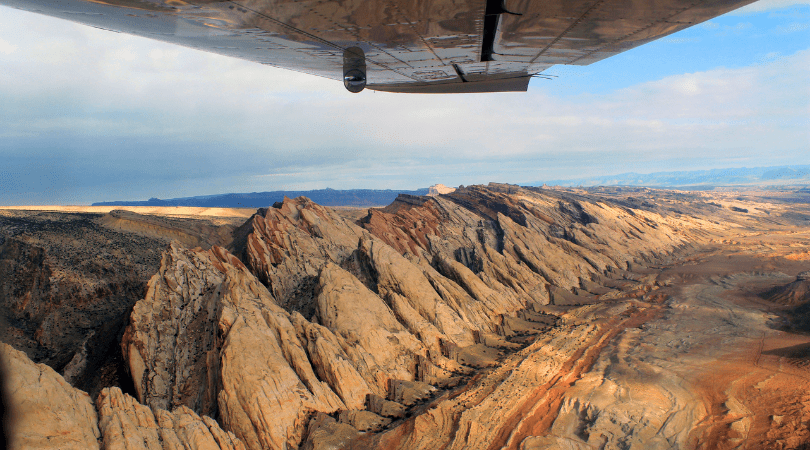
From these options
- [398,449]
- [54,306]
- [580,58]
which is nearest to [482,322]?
[398,449]

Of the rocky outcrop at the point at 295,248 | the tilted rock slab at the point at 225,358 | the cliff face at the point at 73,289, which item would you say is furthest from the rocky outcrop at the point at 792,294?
the cliff face at the point at 73,289

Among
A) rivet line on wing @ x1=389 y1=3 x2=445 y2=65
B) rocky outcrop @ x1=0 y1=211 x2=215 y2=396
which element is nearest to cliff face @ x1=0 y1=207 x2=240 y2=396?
rocky outcrop @ x1=0 y1=211 x2=215 y2=396

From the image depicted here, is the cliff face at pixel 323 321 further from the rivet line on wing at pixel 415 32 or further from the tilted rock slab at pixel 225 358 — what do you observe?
the rivet line on wing at pixel 415 32

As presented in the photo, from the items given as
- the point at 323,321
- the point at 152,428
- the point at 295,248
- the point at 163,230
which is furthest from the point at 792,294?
the point at 163,230

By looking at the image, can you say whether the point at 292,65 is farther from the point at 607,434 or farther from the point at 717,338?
the point at 717,338

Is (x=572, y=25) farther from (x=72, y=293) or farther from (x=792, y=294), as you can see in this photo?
(x=792, y=294)

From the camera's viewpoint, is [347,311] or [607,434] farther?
[347,311]
